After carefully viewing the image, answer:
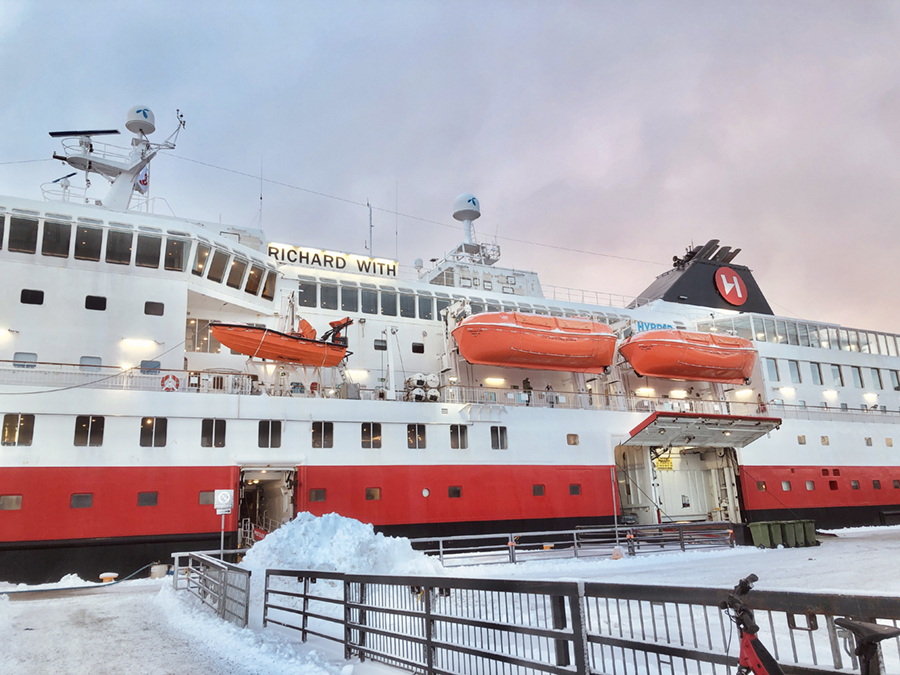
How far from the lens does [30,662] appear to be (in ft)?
25.5

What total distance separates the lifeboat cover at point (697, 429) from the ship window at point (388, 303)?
428 inches

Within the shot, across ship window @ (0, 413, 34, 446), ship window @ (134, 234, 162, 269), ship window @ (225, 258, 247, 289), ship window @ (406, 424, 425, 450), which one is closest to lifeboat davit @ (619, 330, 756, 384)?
ship window @ (406, 424, 425, 450)

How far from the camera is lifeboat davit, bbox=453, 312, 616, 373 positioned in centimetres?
2395

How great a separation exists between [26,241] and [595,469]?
68.8ft

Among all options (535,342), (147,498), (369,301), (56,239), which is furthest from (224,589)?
(535,342)

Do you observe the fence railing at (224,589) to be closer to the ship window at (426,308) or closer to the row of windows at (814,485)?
the ship window at (426,308)

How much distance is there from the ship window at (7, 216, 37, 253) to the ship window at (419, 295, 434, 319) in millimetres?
13778

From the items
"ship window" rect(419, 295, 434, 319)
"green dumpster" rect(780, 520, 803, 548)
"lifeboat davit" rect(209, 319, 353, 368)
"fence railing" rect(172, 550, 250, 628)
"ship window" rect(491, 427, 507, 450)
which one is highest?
"ship window" rect(419, 295, 434, 319)

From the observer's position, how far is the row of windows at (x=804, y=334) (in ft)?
109

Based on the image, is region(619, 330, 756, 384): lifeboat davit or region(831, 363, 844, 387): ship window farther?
region(831, 363, 844, 387): ship window

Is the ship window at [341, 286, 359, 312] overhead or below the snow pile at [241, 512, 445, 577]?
overhead

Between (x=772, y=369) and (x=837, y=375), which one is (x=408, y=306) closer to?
(x=772, y=369)

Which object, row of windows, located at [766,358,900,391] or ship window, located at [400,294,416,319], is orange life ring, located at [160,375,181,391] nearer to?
ship window, located at [400,294,416,319]

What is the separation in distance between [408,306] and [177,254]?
9.28m
